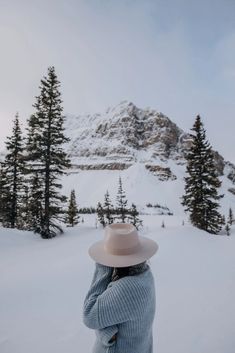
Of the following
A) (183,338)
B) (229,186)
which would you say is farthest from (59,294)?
(229,186)

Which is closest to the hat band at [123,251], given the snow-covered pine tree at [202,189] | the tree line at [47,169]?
the tree line at [47,169]

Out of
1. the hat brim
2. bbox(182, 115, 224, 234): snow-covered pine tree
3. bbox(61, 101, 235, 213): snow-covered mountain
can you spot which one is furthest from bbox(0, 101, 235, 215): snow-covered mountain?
the hat brim

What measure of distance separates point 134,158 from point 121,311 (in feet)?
369

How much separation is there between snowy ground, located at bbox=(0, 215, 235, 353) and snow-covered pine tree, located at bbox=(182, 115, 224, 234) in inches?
342

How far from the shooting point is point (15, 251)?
11742 mm

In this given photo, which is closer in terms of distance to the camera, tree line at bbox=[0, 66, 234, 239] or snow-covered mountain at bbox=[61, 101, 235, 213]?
tree line at bbox=[0, 66, 234, 239]

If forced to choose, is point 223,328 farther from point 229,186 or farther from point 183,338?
point 229,186

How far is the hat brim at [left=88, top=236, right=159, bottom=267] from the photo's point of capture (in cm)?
211

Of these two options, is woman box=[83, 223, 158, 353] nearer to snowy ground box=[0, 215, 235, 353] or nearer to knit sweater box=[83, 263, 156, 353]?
knit sweater box=[83, 263, 156, 353]

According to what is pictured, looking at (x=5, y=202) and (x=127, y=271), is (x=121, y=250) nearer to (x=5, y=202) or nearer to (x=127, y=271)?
(x=127, y=271)

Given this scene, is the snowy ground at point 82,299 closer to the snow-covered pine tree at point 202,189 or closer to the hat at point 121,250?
the hat at point 121,250

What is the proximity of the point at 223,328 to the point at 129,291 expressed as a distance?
3.72 meters

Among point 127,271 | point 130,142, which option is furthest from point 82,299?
point 130,142

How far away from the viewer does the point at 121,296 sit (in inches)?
78.4
